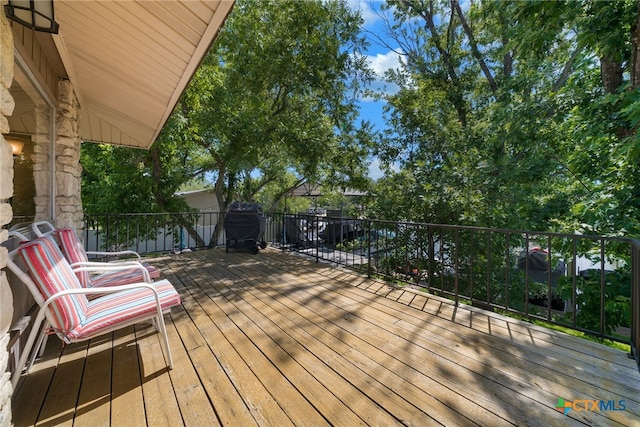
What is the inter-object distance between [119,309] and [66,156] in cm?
245

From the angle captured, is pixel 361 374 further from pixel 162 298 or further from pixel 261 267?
pixel 261 267

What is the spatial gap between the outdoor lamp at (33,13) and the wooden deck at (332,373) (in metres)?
2.19

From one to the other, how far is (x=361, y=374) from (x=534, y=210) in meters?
5.04

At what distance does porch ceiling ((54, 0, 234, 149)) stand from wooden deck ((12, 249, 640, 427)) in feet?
7.41

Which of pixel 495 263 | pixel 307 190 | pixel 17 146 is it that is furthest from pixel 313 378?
pixel 307 190

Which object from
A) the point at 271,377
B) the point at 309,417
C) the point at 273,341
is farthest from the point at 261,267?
the point at 309,417

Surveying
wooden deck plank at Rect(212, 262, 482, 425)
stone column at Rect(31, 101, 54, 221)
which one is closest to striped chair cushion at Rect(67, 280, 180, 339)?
wooden deck plank at Rect(212, 262, 482, 425)

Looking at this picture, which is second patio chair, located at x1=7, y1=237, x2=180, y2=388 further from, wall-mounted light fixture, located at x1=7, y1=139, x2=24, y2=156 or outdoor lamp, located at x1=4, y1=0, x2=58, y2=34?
outdoor lamp, located at x1=4, y1=0, x2=58, y2=34

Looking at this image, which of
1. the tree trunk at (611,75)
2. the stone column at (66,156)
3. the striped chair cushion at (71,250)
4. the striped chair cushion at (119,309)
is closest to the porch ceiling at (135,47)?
the stone column at (66,156)

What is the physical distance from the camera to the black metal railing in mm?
2557

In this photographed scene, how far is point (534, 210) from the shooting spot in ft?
17.0

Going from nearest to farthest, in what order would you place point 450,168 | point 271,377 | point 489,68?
point 271,377 → point 450,168 → point 489,68

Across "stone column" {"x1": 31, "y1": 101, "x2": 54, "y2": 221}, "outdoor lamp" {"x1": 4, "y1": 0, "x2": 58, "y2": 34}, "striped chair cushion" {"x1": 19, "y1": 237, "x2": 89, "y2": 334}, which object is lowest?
"striped chair cushion" {"x1": 19, "y1": 237, "x2": 89, "y2": 334}

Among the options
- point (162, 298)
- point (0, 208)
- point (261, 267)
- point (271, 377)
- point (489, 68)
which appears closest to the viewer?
point (0, 208)
